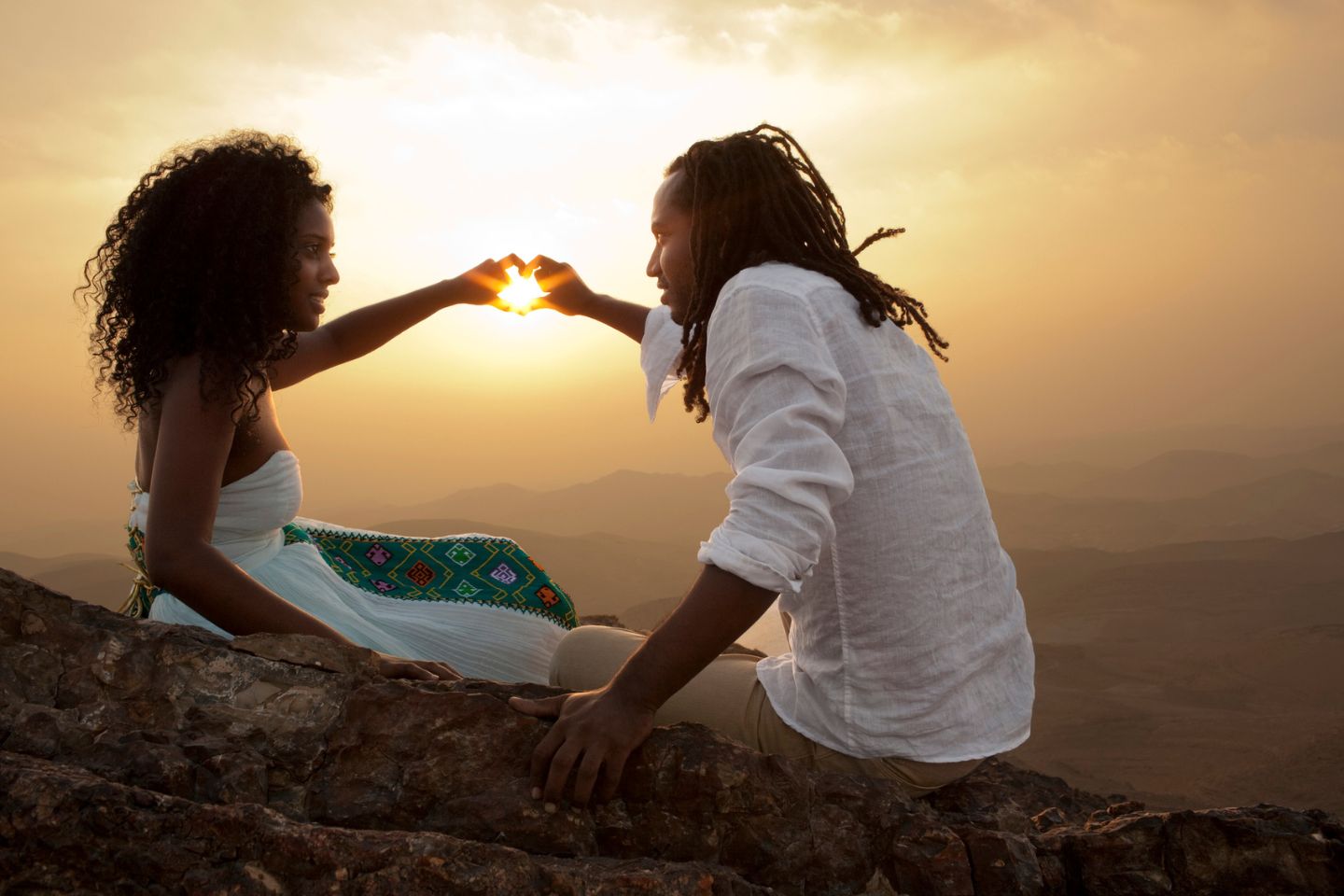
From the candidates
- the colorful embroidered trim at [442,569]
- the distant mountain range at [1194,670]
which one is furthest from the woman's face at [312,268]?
the distant mountain range at [1194,670]

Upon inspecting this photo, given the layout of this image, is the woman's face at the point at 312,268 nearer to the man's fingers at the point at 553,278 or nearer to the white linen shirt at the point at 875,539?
the man's fingers at the point at 553,278

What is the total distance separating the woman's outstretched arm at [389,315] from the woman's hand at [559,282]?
83mm

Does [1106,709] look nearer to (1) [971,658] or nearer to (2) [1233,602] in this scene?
(2) [1233,602]

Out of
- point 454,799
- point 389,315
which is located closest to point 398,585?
point 389,315

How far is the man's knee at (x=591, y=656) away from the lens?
250 cm

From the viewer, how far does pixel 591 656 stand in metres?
2.55

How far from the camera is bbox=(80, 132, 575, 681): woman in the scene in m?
2.75

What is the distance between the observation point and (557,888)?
1.62 meters

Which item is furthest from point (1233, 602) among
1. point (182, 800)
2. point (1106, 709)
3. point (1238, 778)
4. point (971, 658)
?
point (182, 800)

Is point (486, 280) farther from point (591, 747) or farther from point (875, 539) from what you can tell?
point (591, 747)

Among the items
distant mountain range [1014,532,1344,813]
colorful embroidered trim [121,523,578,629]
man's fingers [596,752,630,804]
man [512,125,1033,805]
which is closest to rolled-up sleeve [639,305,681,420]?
man [512,125,1033,805]

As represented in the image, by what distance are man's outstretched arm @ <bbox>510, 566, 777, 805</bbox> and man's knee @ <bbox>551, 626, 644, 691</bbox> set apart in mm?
544

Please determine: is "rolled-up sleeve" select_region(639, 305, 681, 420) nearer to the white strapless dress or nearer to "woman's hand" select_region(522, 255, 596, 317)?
"woman's hand" select_region(522, 255, 596, 317)

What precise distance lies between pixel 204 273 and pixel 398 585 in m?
1.25
